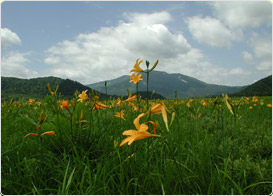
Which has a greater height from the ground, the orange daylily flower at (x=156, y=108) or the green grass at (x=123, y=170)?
the orange daylily flower at (x=156, y=108)

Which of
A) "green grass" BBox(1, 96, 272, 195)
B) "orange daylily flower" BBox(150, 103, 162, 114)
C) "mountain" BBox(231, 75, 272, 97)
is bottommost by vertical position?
"green grass" BBox(1, 96, 272, 195)

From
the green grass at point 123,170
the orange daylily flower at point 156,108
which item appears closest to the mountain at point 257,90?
the green grass at point 123,170

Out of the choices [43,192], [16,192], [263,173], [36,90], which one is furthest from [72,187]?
[36,90]

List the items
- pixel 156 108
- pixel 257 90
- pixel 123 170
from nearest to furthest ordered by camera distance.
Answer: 1. pixel 156 108
2. pixel 123 170
3. pixel 257 90

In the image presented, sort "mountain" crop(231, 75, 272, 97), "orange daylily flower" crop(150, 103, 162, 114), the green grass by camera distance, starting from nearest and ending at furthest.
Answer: "orange daylily flower" crop(150, 103, 162, 114), the green grass, "mountain" crop(231, 75, 272, 97)

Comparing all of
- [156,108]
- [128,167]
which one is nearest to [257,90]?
[128,167]

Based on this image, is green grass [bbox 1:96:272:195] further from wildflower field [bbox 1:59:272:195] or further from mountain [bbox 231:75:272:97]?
mountain [bbox 231:75:272:97]

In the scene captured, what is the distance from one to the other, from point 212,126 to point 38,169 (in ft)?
10.0

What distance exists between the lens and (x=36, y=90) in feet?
238

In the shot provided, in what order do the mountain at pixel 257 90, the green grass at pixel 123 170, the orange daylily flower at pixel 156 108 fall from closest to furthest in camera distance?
the orange daylily flower at pixel 156 108
the green grass at pixel 123 170
the mountain at pixel 257 90

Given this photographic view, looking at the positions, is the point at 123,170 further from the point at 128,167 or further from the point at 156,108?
the point at 156,108

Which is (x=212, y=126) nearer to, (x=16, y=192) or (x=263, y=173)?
(x=263, y=173)

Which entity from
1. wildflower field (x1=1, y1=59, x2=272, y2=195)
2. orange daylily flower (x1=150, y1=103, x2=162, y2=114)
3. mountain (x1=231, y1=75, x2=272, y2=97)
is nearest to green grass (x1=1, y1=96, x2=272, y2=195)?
wildflower field (x1=1, y1=59, x2=272, y2=195)

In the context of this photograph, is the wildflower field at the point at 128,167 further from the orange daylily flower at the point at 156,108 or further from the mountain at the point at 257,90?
the mountain at the point at 257,90
